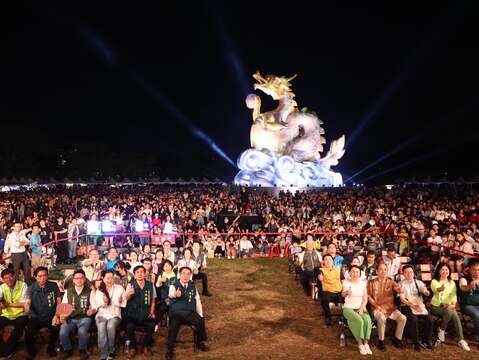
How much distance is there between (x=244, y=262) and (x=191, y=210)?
5.83 metres

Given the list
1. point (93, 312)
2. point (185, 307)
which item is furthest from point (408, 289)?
point (93, 312)

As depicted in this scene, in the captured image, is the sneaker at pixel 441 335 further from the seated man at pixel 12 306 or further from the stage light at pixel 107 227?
the stage light at pixel 107 227

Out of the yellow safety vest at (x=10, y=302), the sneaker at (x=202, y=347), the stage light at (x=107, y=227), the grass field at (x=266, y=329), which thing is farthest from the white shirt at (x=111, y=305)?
the stage light at (x=107, y=227)

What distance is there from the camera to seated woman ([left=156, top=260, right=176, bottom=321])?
714cm

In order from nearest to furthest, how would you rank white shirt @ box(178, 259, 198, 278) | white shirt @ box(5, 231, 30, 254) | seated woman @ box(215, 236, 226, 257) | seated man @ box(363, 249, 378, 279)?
seated man @ box(363, 249, 378, 279) → white shirt @ box(178, 259, 198, 278) → white shirt @ box(5, 231, 30, 254) → seated woman @ box(215, 236, 226, 257)

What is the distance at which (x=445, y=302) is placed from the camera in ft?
23.0

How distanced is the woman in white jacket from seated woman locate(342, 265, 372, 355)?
372cm

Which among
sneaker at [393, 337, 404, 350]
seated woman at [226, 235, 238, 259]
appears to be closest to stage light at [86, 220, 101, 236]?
seated woman at [226, 235, 238, 259]

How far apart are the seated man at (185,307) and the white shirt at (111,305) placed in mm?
805

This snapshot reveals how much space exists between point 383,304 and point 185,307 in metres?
3.37

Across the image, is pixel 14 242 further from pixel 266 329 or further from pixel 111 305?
pixel 266 329

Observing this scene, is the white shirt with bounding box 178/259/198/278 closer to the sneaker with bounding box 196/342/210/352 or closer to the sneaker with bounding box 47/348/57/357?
the sneaker with bounding box 196/342/210/352

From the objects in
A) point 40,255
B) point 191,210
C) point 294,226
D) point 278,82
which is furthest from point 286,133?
point 40,255

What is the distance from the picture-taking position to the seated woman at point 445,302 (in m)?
6.85
